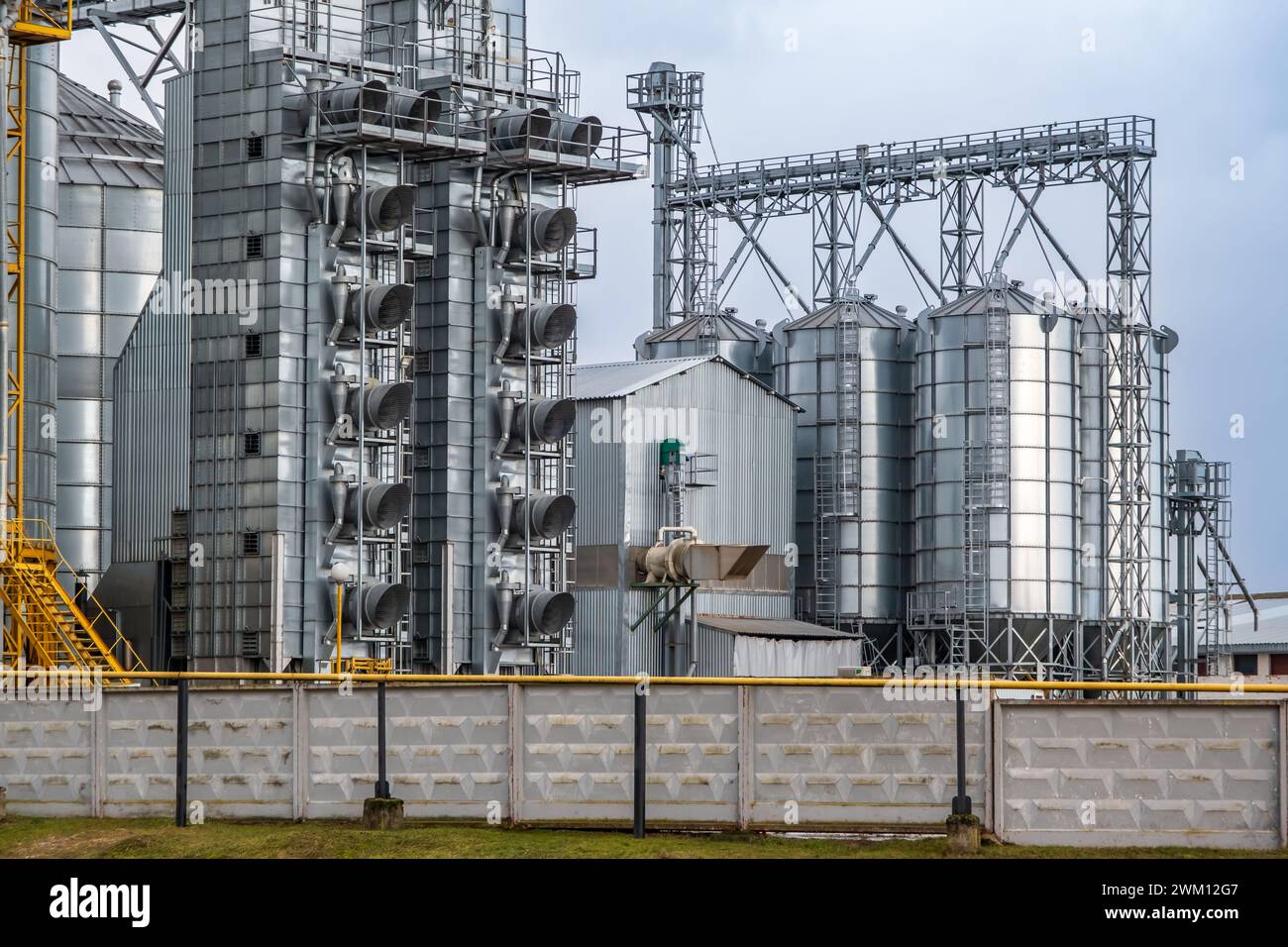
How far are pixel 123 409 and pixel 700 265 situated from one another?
30.5 meters

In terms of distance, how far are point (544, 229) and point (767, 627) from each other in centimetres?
1440

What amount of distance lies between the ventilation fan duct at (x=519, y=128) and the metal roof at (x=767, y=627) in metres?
14.4

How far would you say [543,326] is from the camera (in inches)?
1924

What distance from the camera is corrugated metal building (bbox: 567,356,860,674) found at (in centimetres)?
5494

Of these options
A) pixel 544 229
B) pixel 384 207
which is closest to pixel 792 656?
pixel 544 229

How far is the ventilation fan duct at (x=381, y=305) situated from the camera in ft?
147

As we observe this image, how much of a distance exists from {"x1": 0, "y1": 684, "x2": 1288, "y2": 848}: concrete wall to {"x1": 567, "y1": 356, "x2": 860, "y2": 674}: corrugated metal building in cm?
3211

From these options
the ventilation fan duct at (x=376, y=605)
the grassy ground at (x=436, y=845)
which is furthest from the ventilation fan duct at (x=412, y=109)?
the grassy ground at (x=436, y=845)

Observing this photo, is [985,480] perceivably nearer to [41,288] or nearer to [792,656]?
[792,656]

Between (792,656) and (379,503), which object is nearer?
(379,503)

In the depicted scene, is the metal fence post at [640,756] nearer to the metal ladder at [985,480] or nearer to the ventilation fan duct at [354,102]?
the ventilation fan duct at [354,102]

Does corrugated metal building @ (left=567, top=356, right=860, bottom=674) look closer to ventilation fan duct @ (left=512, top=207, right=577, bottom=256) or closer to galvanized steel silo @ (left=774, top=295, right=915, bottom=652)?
galvanized steel silo @ (left=774, top=295, right=915, bottom=652)

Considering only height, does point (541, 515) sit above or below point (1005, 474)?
below

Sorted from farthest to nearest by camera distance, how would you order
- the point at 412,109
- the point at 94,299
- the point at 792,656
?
the point at 792,656, the point at 94,299, the point at 412,109
